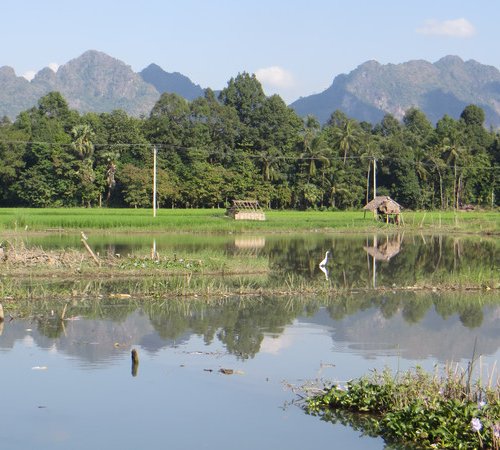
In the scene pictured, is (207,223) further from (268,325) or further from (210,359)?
(210,359)

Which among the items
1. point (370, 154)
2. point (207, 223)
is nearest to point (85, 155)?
point (207, 223)

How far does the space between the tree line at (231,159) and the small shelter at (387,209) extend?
7.80m

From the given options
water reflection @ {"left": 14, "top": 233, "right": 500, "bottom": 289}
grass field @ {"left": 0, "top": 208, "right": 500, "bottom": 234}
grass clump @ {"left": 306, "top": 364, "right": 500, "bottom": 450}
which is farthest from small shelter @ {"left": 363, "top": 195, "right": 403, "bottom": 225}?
grass clump @ {"left": 306, "top": 364, "right": 500, "bottom": 450}

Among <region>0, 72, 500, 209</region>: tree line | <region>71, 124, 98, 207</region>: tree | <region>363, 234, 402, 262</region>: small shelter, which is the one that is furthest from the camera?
<region>0, 72, 500, 209</region>: tree line

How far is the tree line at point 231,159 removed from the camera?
56.6 meters

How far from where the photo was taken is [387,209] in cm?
4891

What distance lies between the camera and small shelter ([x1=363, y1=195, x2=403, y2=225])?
48.8 m

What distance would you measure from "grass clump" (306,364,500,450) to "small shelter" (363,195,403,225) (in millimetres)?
39424

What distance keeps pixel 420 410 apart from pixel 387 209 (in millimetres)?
41538

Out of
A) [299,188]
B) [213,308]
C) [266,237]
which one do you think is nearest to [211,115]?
[299,188]

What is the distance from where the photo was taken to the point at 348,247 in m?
32.5

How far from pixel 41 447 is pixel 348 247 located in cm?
2518

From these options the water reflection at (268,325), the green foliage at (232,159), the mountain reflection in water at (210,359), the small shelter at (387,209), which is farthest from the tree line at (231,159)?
the mountain reflection in water at (210,359)

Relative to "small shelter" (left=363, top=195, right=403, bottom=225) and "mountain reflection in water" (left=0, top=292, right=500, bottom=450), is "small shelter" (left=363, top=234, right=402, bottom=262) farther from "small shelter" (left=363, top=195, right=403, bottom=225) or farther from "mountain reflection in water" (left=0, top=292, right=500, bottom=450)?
"small shelter" (left=363, top=195, right=403, bottom=225)
